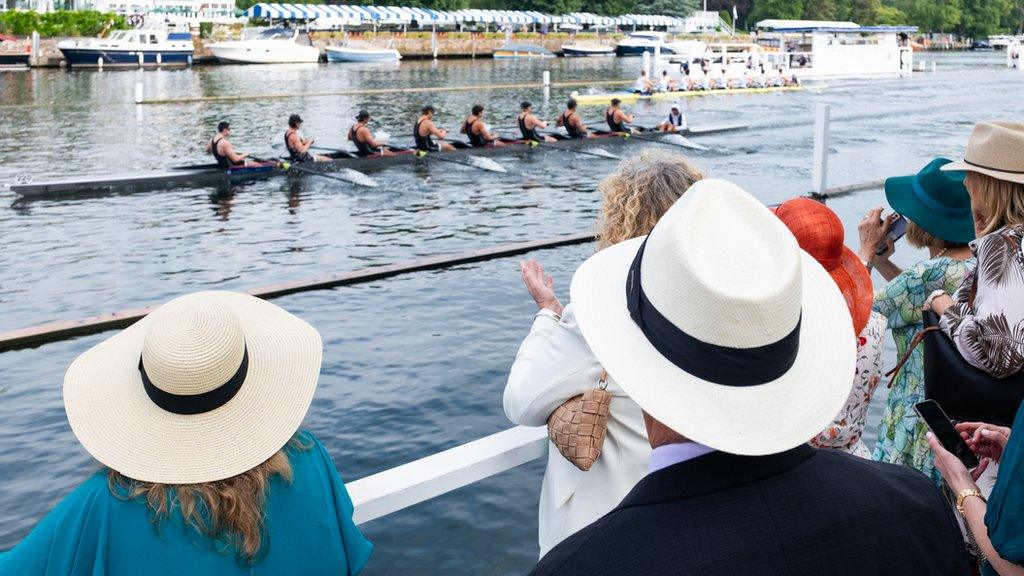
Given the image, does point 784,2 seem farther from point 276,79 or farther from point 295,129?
point 295,129

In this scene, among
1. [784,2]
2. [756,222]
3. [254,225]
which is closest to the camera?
[756,222]

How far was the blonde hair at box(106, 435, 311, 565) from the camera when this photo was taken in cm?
219

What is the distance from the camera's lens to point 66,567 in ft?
7.06

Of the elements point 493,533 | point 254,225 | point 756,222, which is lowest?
point 493,533

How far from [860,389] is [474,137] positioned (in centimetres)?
1868

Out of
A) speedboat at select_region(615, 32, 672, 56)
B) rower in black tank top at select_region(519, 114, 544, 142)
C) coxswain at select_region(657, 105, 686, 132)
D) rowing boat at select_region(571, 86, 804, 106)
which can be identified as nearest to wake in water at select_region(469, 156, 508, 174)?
rower in black tank top at select_region(519, 114, 544, 142)

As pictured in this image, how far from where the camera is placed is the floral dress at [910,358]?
11.0 feet

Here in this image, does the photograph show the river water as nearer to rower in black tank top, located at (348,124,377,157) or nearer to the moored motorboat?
rower in black tank top, located at (348,124,377,157)

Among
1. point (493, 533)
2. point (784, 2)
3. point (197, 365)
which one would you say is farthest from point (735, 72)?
point (784, 2)

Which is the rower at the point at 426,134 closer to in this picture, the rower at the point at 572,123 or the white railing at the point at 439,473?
the rower at the point at 572,123

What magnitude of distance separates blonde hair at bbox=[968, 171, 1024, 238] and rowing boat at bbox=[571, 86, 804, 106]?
31.6 metres

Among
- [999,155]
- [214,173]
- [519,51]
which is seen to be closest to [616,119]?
[214,173]

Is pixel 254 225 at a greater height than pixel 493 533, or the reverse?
pixel 254 225

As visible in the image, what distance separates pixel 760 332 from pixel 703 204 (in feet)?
0.83
